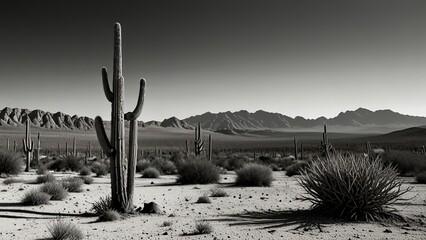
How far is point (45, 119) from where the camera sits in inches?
5817

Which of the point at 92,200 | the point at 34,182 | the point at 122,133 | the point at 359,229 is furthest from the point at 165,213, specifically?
the point at 34,182

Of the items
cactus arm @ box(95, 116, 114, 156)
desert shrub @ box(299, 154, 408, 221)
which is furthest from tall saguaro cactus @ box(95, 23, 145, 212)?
desert shrub @ box(299, 154, 408, 221)

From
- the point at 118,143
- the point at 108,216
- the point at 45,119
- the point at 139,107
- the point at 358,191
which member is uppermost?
the point at 45,119

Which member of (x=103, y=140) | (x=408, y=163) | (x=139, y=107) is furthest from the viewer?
(x=408, y=163)

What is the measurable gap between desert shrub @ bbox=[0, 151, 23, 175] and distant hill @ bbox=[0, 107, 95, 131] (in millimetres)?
128246

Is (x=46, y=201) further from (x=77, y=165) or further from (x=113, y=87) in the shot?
(x=77, y=165)

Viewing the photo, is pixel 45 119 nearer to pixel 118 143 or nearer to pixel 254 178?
pixel 254 178

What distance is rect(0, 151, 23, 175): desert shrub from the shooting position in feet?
69.0

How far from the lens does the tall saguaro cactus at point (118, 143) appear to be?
1031cm

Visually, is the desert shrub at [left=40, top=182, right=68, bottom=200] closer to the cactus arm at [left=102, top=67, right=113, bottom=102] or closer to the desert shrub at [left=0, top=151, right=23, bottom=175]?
the cactus arm at [left=102, top=67, right=113, bottom=102]

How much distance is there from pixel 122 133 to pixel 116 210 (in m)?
2.10

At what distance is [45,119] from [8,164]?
137511 millimetres

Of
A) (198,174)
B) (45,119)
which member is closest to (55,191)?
(198,174)

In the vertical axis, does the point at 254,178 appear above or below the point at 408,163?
below
